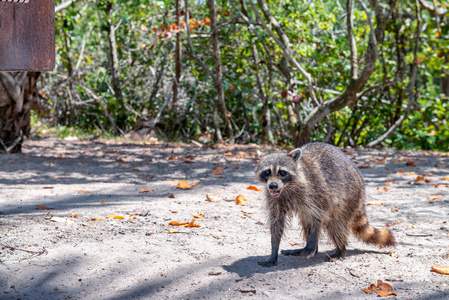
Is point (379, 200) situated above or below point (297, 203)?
below

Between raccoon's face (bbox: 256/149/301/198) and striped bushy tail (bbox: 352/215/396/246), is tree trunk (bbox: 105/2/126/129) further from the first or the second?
striped bushy tail (bbox: 352/215/396/246)

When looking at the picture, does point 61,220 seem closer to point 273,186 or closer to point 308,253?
point 273,186

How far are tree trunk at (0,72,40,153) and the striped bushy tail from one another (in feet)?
19.3

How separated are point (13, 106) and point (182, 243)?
5315 millimetres

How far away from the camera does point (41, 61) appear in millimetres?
2422

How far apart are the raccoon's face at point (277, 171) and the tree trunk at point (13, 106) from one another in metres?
5.34

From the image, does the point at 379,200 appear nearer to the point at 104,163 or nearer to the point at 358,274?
the point at 358,274

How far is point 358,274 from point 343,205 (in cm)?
61

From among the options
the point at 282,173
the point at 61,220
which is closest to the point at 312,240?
the point at 282,173

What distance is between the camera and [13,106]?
7.57 m

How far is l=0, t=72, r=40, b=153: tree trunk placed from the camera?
7.30 metres

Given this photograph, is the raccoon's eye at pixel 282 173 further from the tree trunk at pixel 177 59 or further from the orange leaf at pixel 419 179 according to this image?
the tree trunk at pixel 177 59

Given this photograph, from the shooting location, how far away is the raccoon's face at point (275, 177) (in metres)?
3.26

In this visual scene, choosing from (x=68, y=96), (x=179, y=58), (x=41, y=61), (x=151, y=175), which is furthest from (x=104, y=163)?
(x=68, y=96)
